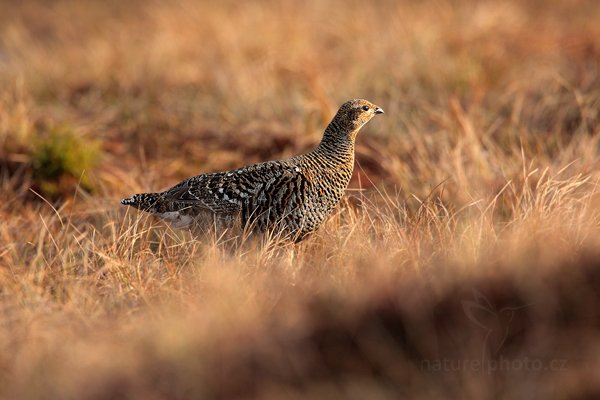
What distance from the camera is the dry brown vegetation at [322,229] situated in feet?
10.3

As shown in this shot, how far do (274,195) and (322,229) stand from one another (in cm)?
37

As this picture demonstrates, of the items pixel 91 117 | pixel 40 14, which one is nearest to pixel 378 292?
pixel 91 117

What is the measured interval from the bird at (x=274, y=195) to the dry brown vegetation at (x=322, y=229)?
0.17 meters

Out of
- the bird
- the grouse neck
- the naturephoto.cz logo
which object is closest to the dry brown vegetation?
the naturephoto.cz logo

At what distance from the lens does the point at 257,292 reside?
12.2 ft

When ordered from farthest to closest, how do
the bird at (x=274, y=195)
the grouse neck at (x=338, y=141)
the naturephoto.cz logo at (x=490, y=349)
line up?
the grouse neck at (x=338, y=141)
the bird at (x=274, y=195)
the naturephoto.cz logo at (x=490, y=349)

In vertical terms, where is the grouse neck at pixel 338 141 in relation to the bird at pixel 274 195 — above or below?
above

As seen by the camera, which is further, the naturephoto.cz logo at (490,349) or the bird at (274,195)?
the bird at (274,195)

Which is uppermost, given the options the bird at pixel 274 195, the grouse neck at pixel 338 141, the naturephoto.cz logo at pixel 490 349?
the grouse neck at pixel 338 141

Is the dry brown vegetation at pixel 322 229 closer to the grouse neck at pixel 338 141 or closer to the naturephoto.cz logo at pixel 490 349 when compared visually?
the naturephoto.cz logo at pixel 490 349

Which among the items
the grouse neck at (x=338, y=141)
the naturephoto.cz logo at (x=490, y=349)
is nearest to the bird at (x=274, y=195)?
the grouse neck at (x=338, y=141)

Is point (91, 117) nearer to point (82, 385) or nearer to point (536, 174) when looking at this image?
point (536, 174)

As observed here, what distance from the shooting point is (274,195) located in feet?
16.1

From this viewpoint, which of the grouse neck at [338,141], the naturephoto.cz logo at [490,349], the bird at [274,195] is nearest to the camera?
the naturephoto.cz logo at [490,349]
